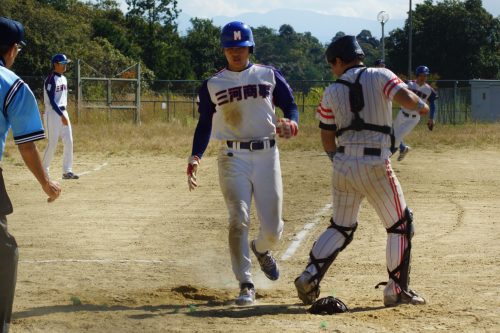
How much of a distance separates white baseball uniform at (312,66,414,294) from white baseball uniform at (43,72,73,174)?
1069cm

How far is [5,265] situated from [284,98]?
294 cm

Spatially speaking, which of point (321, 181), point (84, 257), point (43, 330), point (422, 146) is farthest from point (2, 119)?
point (422, 146)

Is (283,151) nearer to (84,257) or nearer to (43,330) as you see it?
(84,257)

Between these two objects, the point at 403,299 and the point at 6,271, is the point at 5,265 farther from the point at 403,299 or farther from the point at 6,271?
the point at 403,299

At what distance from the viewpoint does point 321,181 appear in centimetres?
1791

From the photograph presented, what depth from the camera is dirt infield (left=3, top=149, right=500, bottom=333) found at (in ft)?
23.2

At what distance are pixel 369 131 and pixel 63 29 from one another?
45844 mm

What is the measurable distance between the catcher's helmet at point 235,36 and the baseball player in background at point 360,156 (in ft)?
2.28

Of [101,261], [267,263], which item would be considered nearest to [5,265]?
[267,263]

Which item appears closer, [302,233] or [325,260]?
[325,260]

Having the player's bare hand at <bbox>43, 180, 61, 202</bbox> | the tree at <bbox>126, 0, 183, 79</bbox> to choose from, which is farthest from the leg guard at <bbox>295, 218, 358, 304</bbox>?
the tree at <bbox>126, 0, 183, 79</bbox>

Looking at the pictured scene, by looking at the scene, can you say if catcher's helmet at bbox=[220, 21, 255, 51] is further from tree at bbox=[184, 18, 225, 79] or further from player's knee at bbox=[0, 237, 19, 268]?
tree at bbox=[184, 18, 225, 79]

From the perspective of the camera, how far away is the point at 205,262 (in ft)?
32.6

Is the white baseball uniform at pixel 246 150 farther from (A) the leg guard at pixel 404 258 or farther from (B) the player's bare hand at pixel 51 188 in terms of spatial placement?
(B) the player's bare hand at pixel 51 188
